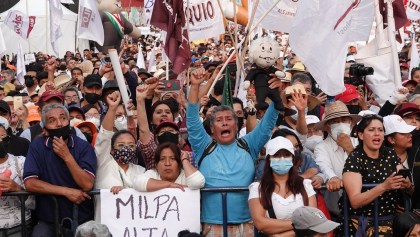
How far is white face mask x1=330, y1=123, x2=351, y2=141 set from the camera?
7797mm

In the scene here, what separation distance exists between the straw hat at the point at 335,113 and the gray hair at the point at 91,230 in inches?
100

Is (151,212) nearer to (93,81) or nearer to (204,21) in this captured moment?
(93,81)

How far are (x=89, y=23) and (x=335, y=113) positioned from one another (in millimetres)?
5696

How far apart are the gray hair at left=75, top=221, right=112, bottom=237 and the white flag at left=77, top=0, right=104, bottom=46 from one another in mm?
6501

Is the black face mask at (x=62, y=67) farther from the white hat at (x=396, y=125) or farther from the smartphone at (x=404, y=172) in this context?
the smartphone at (x=404, y=172)

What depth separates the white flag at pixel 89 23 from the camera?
12.5 m

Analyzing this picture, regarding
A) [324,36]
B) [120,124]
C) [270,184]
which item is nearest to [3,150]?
[120,124]

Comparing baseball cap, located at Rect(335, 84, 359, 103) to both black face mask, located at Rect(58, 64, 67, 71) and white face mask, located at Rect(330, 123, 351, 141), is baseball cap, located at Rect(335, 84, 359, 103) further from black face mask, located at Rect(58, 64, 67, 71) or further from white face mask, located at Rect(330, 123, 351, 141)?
black face mask, located at Rect(58, 64, 67, 71)

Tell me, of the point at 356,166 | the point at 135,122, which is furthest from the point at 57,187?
the point at 356,166

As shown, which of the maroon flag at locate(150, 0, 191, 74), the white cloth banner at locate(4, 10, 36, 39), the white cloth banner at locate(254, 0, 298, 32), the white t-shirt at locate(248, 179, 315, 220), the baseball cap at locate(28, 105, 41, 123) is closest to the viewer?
the white t-shirt at locate(248, 179, 315, 220)

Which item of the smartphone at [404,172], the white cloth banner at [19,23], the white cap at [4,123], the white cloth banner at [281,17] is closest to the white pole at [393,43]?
the white cloth banner at [281,17]

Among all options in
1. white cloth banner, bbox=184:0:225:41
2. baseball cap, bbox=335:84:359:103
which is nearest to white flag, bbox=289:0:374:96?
baseball cap, bbox=335:84:359:103

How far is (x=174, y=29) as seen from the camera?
9.92 m

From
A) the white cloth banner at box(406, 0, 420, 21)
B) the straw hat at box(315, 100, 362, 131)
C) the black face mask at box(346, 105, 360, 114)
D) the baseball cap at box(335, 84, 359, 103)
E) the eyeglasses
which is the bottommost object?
the eyeglasses
